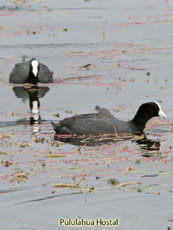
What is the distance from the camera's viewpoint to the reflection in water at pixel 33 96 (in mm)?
20016

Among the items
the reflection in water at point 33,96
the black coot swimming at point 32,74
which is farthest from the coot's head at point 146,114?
the black coot swimming at point 32,74

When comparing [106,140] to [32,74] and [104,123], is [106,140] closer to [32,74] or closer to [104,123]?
[104,123]

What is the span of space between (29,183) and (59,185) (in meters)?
0.58

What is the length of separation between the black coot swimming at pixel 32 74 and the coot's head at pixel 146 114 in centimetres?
756

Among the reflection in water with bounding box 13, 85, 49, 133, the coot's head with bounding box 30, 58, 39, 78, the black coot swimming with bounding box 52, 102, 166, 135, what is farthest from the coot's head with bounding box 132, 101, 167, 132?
the coot's head with bounding box 30, 58, 39, 78

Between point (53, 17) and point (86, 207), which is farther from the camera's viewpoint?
point (53, 17)

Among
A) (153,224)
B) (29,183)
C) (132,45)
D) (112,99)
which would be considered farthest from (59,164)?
(132,45)

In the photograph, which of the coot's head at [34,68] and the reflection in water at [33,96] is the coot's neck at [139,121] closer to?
the reflection in water at [33,96]

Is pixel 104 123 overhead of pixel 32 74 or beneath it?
beneath

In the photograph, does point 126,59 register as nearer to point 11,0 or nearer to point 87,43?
point 87,43

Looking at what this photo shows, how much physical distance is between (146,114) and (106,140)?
1.46 metres

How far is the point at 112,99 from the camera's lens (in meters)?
22.5

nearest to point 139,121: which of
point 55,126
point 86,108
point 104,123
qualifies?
point 104,123

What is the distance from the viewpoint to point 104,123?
712 inches
